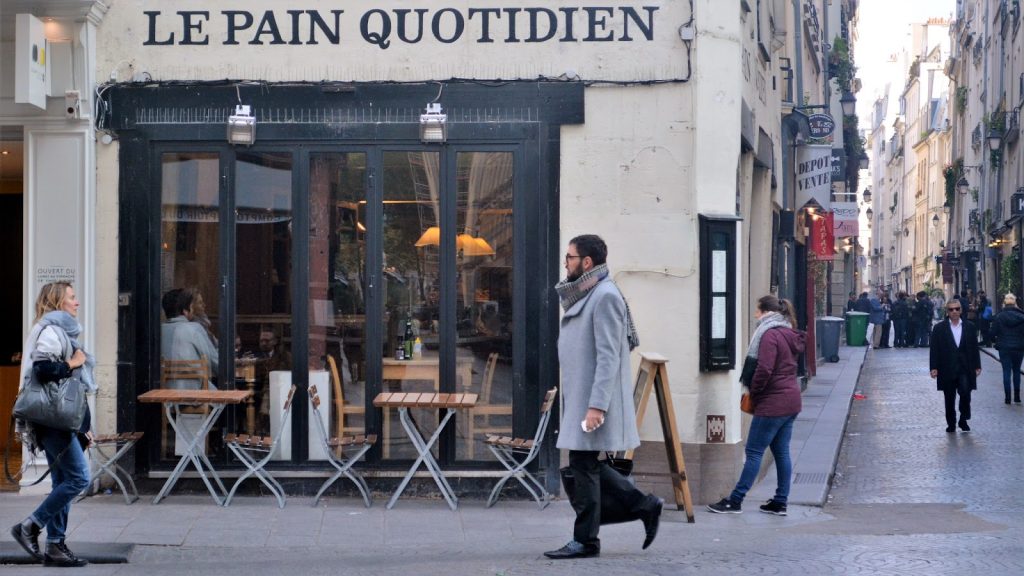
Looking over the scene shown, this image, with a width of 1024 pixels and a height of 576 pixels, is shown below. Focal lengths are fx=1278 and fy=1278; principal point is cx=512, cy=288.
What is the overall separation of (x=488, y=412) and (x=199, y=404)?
2.27 m

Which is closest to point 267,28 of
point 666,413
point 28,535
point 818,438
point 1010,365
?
point 666,413

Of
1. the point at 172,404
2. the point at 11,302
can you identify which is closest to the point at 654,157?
the point at 172,404

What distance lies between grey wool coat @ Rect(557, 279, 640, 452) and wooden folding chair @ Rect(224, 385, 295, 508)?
9.57ft

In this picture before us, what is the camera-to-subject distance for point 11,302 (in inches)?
522

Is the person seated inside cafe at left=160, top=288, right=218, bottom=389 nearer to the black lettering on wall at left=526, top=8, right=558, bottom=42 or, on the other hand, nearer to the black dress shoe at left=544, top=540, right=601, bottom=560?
the black lettering on wall at left=526, top=8, right=558, bottom=42

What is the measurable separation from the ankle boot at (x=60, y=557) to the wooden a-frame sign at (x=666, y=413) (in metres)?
3.96

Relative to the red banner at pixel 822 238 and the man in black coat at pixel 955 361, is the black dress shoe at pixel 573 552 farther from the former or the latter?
the red banner at pixel 822 238

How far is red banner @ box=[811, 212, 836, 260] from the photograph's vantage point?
23.9 meters

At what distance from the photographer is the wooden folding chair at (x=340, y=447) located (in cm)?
966

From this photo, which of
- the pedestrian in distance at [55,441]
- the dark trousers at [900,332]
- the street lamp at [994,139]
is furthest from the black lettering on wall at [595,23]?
the street lamp at [994,139]

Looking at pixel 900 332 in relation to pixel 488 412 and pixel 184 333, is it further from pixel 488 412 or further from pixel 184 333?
pixel 184 333

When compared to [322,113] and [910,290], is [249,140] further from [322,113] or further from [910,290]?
[910,290]

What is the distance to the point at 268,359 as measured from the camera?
33.6ft

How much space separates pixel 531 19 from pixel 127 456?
4.69 m
